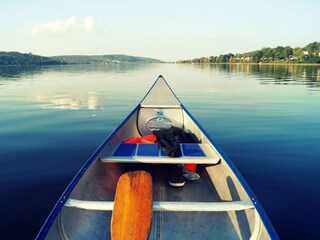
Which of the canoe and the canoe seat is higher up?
the canoe seat

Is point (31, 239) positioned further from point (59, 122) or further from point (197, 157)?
point (59, 122)

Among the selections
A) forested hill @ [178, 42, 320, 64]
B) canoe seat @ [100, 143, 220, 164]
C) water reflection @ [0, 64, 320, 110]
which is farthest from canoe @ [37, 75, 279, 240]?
forested hill @ [178, 42, 320, 64]

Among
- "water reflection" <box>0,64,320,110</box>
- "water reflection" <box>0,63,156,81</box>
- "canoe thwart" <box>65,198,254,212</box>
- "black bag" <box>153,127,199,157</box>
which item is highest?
"water reflection" <box>0,63,156,81</box>

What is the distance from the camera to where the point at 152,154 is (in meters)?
4.85

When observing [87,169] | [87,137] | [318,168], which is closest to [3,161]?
[87,137]

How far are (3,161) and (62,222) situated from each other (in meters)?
5.09

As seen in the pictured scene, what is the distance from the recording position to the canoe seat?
15.2ft

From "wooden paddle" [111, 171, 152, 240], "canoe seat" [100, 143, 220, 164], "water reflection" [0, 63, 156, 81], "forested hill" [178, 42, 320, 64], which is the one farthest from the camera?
"forested hill" [178, 42, 320, 64]

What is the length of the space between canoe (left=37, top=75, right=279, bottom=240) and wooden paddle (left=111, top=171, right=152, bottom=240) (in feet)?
0.45

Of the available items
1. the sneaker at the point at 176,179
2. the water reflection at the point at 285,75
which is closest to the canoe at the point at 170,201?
the sneaker at the point at 176,179

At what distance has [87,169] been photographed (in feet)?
13.7

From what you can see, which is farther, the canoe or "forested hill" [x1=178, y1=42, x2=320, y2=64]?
"forested hill" [x1=178, y1=42, x2=320, y2=64]

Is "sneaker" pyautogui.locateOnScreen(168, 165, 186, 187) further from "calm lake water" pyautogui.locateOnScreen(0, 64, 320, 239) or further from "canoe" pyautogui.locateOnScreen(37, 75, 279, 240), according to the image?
"calm lake water" pyautogui.locateOnScreen(0, 64, 320, 239)

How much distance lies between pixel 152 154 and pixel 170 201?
1015mm
